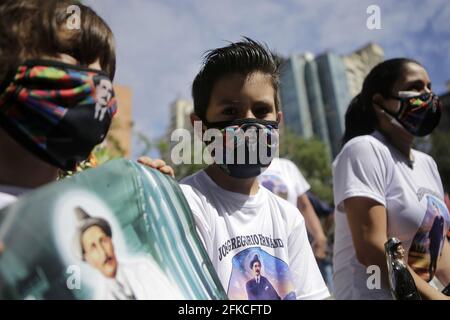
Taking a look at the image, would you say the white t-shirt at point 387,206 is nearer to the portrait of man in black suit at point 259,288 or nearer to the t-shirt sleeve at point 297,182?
the portrait of man in black suit at point 259,288

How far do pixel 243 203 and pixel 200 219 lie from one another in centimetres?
25

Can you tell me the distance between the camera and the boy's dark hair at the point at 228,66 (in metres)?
1.77

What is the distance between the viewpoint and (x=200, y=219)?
1.50 m

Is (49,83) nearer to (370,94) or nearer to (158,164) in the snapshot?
(158,164)

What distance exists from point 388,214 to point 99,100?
1.53 meters

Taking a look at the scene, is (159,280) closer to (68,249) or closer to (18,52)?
(68,249)

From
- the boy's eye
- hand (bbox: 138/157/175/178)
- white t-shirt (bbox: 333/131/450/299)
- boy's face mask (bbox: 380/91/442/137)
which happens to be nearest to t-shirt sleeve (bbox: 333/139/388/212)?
white t-shirt (bbox: 333/131/450/299)

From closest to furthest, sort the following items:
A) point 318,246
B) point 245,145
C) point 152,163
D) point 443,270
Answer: point 152,163
point 245,145
point 443,270
point 318,246

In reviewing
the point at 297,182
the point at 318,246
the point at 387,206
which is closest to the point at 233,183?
the point at 387,206

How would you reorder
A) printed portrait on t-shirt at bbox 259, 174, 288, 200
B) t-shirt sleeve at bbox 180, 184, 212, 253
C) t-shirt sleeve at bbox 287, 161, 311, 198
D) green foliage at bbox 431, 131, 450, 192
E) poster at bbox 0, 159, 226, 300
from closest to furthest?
poster at bbox 0, 159, 226, 300
t-shirt sleeve at bbox 180, 184, 212, 253
printed portrait on t-shirt at bbox 259, 174, 288, 200
t-shirt sleeve at bbox 287, 161, 311, 198
green foliage at bbox 431, 131, 450, 192

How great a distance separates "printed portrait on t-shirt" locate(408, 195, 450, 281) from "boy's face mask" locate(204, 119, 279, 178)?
93 cm

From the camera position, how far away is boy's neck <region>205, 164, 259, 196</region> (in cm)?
174

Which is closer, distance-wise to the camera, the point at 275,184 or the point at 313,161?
the point at 275,184

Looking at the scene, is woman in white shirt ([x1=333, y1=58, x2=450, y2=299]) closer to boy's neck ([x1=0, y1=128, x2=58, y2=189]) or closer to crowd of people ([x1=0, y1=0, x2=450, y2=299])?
crowd of people ([x1=0, y1=0, x2=450, y2=299])
